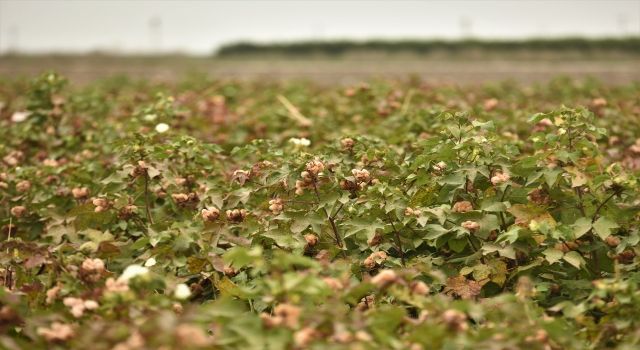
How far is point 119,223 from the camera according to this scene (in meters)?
2.69

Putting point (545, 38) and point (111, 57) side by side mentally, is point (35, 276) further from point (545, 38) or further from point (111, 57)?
point (545, 38)

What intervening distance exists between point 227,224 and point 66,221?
750 mm

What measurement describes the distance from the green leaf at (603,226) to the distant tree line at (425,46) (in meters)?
19.0

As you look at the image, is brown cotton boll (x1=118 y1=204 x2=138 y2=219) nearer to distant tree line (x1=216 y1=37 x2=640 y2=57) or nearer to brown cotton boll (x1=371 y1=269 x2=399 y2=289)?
brown cotton boll (x1=371 y1=269 x2=399 y2=289)

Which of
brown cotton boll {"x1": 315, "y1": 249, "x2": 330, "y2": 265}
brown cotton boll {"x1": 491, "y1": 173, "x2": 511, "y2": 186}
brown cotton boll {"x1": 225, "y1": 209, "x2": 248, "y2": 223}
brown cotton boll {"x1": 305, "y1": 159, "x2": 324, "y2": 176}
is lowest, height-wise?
brown cotton boll {"x1": 315, "y1": 249, "x2": 330, "y2": 265}

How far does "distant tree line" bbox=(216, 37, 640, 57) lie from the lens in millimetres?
20078

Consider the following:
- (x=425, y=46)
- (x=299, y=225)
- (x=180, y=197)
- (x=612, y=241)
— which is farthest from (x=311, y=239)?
(x=425, y=46)

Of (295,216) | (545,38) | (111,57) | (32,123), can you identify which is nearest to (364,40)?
(545,38)

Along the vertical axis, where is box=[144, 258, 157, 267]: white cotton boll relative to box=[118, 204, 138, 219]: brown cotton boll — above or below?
below

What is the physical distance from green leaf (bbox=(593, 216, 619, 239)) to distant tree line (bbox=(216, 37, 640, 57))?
19.0m

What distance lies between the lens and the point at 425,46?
70.4 feet

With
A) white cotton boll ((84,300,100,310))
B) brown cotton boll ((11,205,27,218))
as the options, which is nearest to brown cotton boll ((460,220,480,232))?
white cotton boll ((84,300,100,310))

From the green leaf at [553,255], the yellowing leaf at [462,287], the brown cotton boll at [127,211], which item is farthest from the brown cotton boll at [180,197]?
the green leaf at [553,255]

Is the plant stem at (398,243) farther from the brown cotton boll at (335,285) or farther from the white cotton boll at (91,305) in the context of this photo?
the white cotton boll at (91,305)
